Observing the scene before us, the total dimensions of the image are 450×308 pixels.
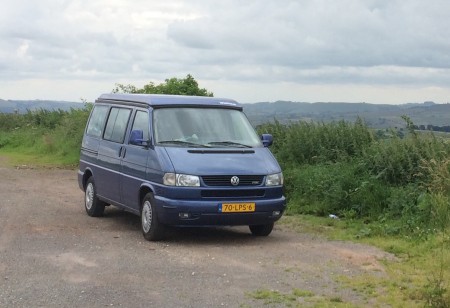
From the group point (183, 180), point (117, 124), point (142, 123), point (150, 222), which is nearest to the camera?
point (183, 180)

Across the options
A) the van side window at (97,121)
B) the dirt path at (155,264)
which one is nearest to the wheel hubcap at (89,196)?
the dirt path at (155,264)

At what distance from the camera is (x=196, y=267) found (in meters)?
8.47

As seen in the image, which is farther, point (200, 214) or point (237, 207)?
point (237, 207)

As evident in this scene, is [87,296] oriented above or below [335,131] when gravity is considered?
below

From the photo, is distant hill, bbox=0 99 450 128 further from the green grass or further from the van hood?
the green grass

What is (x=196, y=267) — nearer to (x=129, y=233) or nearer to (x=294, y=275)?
(x=294, y=275)

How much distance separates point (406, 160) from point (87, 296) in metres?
7.22

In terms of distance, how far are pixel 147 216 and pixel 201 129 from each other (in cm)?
156

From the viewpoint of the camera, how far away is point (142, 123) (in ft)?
35.9

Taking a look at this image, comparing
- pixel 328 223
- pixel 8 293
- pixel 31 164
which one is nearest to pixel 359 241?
pixel 328 223

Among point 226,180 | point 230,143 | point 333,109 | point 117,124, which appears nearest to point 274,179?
point 226,180

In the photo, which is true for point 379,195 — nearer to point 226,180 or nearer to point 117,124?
point 226,180

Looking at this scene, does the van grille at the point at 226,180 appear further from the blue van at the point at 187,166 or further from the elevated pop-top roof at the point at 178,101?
the elevated pop-top roof at the point at 178,101

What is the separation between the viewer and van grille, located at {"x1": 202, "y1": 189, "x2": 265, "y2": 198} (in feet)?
32.2
